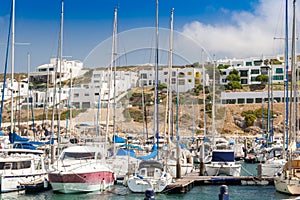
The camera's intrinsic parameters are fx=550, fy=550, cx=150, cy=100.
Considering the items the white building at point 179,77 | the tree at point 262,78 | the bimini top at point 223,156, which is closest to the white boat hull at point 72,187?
the white building at point 179,77

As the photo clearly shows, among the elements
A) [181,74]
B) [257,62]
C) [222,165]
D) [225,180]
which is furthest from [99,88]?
[257,62]

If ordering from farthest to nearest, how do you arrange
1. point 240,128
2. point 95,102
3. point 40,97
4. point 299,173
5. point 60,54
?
point 40,97
point 240,128
point 95,102
point 60,54
point 299,173

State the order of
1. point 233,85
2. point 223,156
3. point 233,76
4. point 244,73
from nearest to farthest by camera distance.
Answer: point 223,156, point 233,85, point 233,76, point 244,73

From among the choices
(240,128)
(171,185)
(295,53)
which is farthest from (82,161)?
(240,128)

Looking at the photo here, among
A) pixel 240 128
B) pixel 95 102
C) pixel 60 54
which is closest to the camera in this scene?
pixel 60 54

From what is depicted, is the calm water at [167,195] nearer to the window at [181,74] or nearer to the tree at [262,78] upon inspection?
the window at [181,74]

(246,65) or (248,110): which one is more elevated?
(246,65)

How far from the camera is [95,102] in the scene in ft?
139

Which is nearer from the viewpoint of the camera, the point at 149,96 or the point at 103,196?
the point at 103,196

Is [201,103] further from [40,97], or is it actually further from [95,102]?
[40,97]

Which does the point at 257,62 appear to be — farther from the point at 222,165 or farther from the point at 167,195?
the point at 167,195

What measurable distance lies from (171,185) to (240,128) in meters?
71.6

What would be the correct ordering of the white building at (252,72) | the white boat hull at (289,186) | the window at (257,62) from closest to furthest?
the white boat hull at (289,186)
the white building at (252,72)
the window at (257,62)

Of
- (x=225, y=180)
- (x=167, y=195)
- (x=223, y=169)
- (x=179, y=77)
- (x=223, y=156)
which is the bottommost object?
(x=167, y=195)
